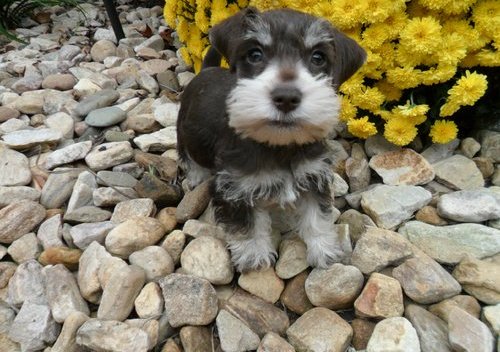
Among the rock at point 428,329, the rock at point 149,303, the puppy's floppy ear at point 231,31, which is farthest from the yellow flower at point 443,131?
the rock at point 149,303

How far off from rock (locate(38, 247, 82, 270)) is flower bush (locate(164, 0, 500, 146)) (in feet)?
7.34

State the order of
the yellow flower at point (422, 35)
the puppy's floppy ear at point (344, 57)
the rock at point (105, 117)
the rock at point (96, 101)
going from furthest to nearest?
the rock at point (96, 101)
the rock at point (105, 117)
the yellow flower at point (422, 35)
the puppy's floppy ear at point (344, 57)

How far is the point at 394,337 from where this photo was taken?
2277mm

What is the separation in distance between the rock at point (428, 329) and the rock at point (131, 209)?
186 cm

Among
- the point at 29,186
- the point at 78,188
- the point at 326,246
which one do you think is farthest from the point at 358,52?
the point at 29,186

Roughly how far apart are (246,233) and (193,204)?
571 mm

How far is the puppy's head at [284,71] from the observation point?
2124 millimetres

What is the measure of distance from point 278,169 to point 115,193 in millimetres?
1397

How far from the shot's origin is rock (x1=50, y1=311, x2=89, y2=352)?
2377 millimetres

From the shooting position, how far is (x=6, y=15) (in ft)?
20.0

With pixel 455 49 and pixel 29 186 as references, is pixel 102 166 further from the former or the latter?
pixel 455 49

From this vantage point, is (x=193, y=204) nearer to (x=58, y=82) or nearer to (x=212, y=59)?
(x=212, y=59)

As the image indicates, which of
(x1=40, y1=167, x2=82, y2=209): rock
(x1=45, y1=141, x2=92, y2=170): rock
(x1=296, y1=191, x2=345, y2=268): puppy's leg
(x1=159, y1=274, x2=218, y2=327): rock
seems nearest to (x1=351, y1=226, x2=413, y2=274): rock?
(x1=296, y1=191, x2=345, y2=268): puppy's leg

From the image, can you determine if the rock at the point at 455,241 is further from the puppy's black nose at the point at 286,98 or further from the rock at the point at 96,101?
the rock at the point at 96,101
